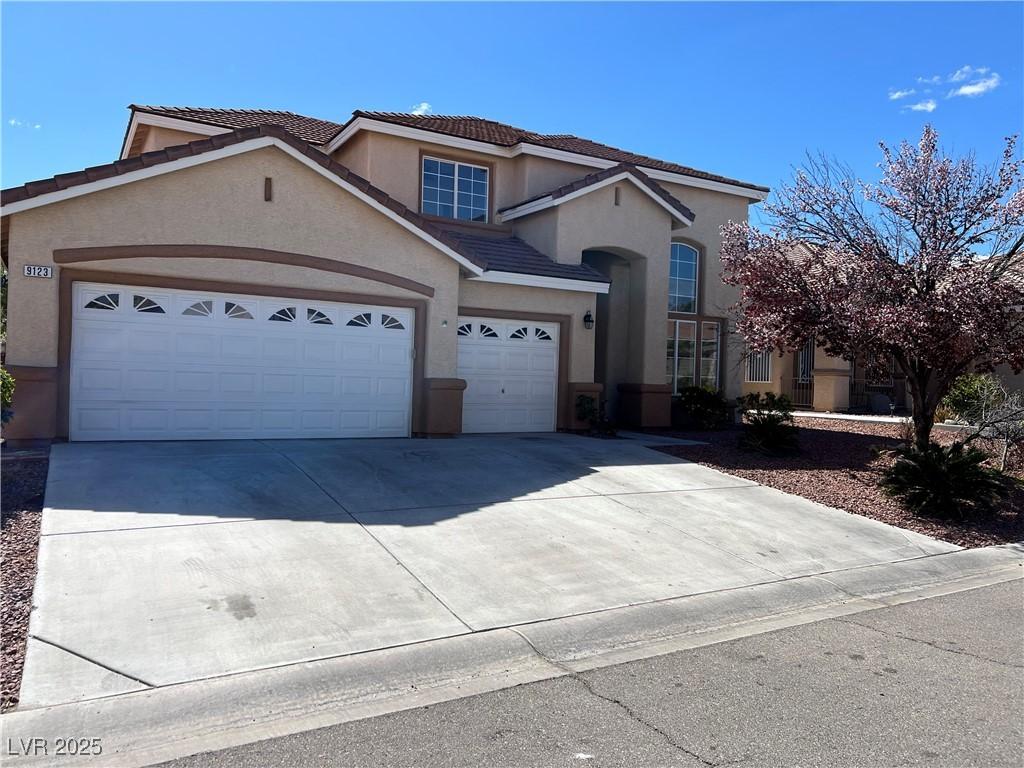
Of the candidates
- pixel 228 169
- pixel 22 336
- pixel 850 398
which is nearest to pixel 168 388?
pixel 22 336

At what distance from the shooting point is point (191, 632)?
17.2 ft

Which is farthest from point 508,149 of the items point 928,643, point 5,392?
point 928,643

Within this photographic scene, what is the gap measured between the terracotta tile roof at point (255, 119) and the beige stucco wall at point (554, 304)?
16.3 feet

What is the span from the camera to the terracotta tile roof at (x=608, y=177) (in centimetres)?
1617

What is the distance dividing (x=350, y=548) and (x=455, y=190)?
467 inches

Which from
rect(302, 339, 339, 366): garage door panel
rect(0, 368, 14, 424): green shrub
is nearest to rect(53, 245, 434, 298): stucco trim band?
rect(302, 339, 339, 366): garage door panel

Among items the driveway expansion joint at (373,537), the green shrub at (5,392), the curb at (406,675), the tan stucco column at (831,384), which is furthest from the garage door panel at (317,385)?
the tan stucco column at (831,384)

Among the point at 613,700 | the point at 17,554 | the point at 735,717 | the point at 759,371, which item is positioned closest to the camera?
the point at 735,717

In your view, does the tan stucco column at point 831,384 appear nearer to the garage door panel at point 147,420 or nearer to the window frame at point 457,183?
the window frame at point 457,183

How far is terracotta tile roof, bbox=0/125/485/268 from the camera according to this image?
10445 mm

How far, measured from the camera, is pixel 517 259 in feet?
51.5

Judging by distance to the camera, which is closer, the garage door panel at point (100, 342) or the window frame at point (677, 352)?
the garage door panel at point (100, 342)

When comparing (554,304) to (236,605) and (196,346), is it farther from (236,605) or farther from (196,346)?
(236,605)

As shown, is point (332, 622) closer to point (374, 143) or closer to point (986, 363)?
point (986, 363)
